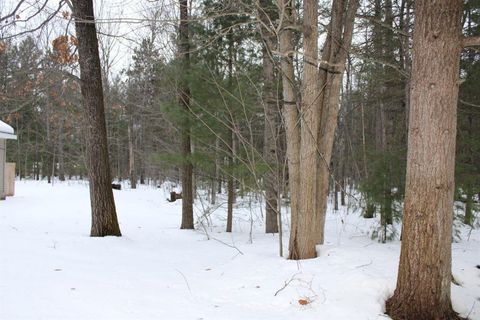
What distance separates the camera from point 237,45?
945 centimetres

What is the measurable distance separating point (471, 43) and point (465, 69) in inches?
280

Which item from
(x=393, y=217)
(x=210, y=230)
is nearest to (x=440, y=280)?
(x=393, y=217)

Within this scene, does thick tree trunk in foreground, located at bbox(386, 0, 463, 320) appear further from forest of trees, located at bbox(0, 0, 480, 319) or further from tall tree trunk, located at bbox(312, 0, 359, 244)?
tall tree trunk, located at bbox(312, 0, 359, 244)

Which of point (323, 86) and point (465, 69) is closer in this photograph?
point (323, 86)

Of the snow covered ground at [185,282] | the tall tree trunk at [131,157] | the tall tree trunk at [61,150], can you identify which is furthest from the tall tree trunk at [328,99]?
the tall tree trunk at [61,150]

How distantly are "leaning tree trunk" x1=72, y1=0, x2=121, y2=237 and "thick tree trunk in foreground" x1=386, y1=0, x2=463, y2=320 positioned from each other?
5.17m

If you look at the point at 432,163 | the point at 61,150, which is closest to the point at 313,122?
the point at 432,163

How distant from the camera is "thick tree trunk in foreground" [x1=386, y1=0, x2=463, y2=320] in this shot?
3.35 metres

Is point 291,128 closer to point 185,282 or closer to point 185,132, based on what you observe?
point 185,282

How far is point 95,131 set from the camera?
714 cm

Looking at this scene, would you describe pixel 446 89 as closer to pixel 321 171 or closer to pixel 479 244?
pixel 321 171

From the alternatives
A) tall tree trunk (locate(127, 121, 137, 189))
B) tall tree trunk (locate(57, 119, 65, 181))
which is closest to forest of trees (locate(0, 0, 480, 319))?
tall tree trunk (locate(127, 121, 137, 189))

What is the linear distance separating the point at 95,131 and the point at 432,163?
5653mm

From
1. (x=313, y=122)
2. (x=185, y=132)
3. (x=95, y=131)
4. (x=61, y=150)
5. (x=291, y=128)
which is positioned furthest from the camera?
(x=61, y=150)
